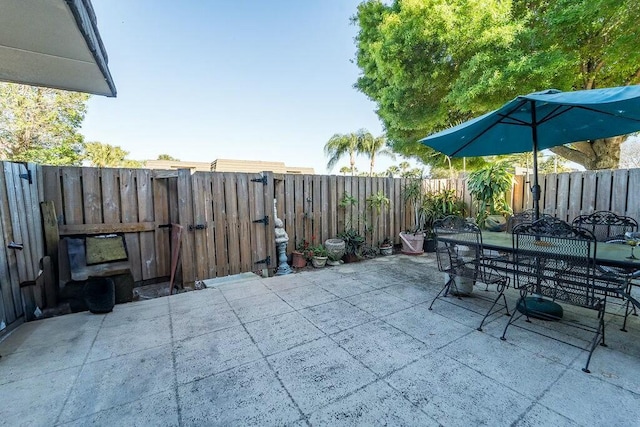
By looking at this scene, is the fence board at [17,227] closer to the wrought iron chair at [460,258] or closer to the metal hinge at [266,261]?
the metal hinge at [266,261]

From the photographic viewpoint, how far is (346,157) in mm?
19281

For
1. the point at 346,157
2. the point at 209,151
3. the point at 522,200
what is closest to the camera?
the point at 522,200

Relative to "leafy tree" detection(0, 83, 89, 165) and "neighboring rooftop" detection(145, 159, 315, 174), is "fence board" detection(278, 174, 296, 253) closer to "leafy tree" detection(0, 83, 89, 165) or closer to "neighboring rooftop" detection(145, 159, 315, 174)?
"neighboring rooftop" detection(145, 159, 315, 174)

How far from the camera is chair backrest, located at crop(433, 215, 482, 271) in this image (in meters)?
2.78

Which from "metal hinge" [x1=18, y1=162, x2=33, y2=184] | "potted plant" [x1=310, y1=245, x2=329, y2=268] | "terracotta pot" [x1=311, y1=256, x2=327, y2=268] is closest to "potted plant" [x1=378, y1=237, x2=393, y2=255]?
"potted plant" [x1=310, y1=245, x2=329, y2=268]

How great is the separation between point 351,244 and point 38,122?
13.6 m

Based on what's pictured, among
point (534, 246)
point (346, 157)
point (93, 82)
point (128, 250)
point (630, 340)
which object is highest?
point (346, 157)

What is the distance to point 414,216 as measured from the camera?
629cm

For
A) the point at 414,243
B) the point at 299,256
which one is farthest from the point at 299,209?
the point at 414,243

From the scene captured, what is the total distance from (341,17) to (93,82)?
8447 mm

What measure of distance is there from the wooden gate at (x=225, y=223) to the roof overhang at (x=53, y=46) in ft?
4.96

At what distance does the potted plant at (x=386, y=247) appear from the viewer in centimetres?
566

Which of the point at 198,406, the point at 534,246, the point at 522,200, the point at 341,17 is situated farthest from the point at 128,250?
the point at 341,17

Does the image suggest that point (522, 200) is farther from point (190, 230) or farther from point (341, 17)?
point (341, 17)
